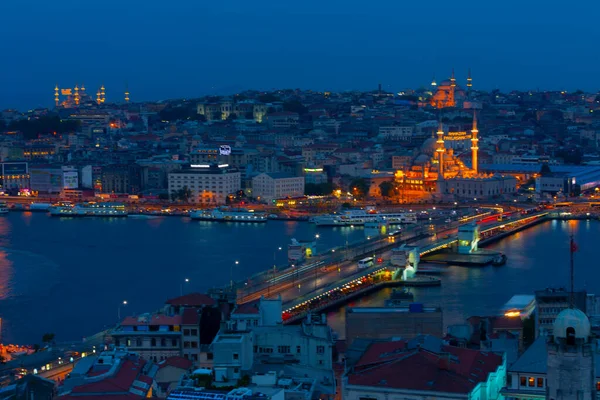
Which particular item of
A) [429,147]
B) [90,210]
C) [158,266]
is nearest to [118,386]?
[158,266]

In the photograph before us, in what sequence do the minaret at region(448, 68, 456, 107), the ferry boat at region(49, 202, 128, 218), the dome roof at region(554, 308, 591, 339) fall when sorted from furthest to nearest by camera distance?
1. the minaret at region(448, 68, 456, 107)
2. the ferry boat at region(49, 202, 128, 218)
3. the dome roof at region(554, 308, 591, 339)

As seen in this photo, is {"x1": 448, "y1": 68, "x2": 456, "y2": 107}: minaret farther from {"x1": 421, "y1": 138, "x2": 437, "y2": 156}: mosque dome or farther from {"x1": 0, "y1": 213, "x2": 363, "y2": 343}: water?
{"x1": 0, "y1": 213, "x2": 363, "y2": 343}: water

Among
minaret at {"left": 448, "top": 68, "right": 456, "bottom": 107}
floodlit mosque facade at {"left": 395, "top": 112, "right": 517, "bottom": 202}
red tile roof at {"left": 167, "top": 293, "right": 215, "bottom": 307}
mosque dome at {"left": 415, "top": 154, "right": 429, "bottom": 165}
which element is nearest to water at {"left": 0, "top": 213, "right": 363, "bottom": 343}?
red tile roof at {"left": 167, "top": 293, "right": 215, "bottom": 307}

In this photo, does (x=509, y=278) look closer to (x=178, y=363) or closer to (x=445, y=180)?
(x=178, y=363)

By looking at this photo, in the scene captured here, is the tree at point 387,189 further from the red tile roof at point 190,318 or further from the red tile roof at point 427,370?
the red tile roof at point 427,370

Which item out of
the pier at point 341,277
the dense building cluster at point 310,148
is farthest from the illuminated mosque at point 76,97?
the pier at point 341,277

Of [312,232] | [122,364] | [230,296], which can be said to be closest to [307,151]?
[312,232]
